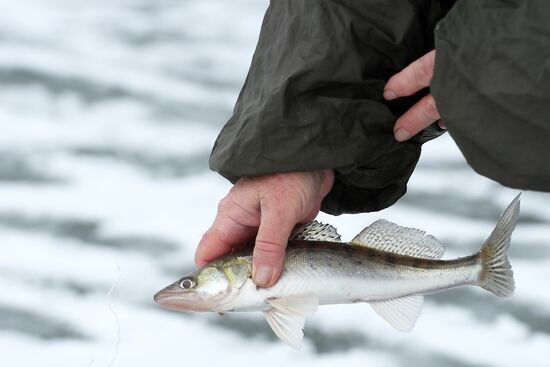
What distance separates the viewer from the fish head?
2457 mm

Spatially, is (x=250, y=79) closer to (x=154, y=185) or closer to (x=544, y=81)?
(x=544, y=81)

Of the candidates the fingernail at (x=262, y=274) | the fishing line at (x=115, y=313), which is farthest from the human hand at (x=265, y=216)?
the fishing line at (x=115, y=313)

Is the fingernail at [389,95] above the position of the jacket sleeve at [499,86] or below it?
below

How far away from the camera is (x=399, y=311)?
2.67m

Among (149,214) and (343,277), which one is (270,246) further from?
(149,214)

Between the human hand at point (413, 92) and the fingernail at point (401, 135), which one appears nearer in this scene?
the human hand at point (413, 92)

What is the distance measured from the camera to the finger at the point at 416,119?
250 centimetres

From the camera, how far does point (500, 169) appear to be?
88.9 inches

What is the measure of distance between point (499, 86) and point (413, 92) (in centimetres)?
39

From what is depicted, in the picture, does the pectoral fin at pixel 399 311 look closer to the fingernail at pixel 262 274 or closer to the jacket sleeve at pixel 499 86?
the fingernail at pixel 262 274

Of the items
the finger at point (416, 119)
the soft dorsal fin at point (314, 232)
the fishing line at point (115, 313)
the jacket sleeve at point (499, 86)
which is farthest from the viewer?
the fishing line at point (115, 313)

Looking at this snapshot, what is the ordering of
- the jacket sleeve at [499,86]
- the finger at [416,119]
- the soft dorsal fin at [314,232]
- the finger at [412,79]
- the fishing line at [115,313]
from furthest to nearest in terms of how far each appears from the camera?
the fishing line at [115,313] < the soft dorsal fin at [314,232] < the finger at [416,119] < the finger at [412,79] < the jacket sleeve at [499,86]

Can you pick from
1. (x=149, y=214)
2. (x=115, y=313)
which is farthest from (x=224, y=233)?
(x=149, y=214)

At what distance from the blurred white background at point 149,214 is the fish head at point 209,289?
Answer: 1018 mm
